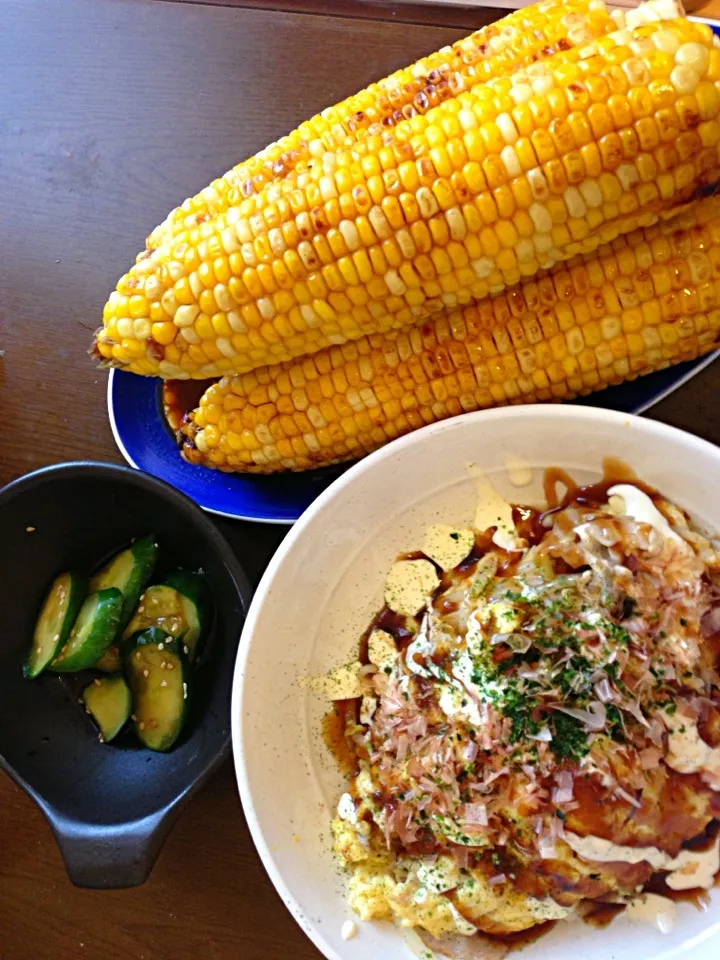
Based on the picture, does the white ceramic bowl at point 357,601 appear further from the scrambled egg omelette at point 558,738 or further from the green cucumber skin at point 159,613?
the green cucumber skin at point 159,613

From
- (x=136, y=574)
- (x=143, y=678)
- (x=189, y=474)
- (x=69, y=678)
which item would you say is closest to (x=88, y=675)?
(x=69, y=678)

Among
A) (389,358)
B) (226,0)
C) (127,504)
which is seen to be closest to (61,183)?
(226,0)

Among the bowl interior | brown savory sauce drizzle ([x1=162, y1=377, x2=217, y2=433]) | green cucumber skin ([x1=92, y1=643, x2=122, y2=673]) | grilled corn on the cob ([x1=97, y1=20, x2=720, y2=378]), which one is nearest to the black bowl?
the bowl interior

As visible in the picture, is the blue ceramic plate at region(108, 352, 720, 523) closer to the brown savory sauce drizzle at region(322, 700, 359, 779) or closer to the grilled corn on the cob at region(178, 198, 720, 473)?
the grilled corn on the cob at region(178, 198, 720, 473)

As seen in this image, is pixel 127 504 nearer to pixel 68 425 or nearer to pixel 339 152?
pixel 68 425

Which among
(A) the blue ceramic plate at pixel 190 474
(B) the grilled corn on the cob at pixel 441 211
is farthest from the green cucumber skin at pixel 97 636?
(B) the grilled corn on the cob at pixel 441 211

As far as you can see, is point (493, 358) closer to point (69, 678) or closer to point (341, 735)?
point (341, 735)
